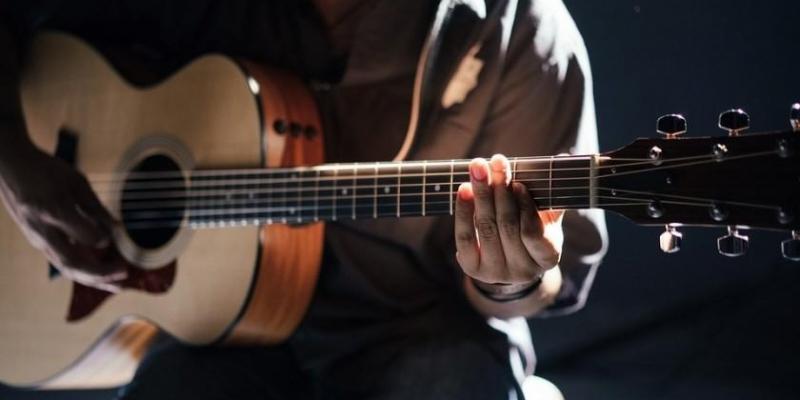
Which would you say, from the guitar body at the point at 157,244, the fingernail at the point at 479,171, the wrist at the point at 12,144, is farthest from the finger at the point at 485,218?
the wrist at the point at 12,144

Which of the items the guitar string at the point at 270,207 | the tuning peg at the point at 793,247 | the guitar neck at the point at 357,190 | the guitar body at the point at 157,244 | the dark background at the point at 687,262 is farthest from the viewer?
the dark background at the point at 687,262

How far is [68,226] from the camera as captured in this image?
108 cm

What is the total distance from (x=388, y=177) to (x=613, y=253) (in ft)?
1.93

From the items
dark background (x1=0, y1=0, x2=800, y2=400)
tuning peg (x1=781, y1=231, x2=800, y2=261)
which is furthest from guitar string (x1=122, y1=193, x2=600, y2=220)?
dark background (x1=0, y1=0, x2=800, y2=400)

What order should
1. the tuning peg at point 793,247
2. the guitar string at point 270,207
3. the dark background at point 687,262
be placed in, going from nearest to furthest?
the tuning peg at point 793,247 < the guitar string at point 270,207 < the dark background at point 687,262

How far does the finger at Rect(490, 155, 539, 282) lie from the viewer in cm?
77

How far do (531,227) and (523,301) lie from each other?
221mm

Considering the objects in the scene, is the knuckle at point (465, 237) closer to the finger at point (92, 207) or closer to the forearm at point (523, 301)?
the forearm at point (523, 301)

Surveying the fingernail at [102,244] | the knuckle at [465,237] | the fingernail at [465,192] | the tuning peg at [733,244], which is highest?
the tuning peg at [733,244]

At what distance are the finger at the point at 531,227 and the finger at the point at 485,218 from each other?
0.09 ft

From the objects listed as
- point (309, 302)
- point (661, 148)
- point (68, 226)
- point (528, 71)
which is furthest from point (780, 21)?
point (68, 226)

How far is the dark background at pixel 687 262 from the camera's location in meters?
1.18

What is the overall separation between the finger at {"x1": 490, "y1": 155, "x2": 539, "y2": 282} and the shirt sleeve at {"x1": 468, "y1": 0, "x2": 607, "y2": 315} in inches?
7.5

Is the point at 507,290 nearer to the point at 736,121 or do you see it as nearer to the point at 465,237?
the point at 465,237
